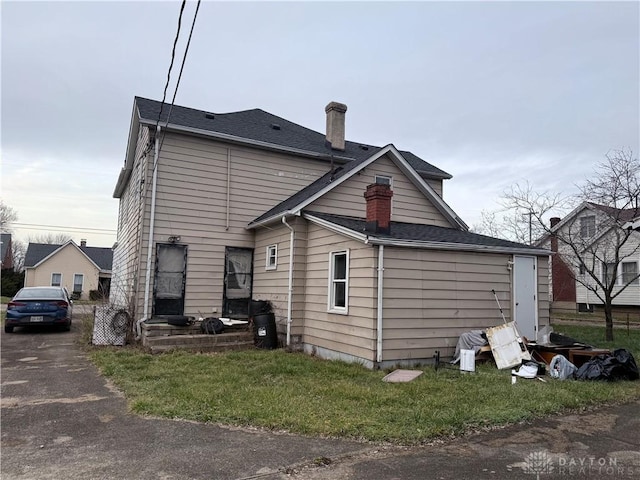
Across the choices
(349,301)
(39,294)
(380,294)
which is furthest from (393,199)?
(39,294)

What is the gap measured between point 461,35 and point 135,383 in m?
9.43

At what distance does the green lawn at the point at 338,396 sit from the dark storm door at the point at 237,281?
3.86m

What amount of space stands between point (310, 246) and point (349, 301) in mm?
2253

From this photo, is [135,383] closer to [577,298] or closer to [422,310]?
[422,310]

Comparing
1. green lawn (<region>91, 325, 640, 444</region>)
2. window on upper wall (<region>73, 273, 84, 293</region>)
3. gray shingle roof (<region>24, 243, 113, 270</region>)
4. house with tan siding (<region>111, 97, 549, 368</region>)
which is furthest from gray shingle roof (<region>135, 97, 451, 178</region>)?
gray shingle roof (<region>24, 243, 113, 270</region>)

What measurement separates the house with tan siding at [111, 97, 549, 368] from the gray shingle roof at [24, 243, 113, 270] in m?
34.6

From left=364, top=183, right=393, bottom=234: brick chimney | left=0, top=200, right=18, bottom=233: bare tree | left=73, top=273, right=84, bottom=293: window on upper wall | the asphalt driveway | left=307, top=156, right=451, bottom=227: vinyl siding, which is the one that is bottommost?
the asphalt driveway

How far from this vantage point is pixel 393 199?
41.6 ft

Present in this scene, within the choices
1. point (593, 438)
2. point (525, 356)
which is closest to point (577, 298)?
point (525, 356)

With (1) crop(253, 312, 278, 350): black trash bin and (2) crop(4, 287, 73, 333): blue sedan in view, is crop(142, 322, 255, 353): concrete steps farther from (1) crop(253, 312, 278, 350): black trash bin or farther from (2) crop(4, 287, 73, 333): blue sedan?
(2) crop(4, 287, 73, 333): blue sedan

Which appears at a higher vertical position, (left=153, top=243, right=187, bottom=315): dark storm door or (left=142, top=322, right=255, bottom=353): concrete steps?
(left=153, top=243, right=187, bottom=315): dark storm door

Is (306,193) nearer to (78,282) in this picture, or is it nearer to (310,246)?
(310,246)

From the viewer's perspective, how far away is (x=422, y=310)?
8969mm

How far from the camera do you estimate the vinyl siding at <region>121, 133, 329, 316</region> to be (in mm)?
12055
